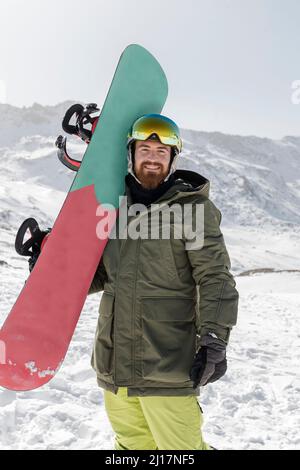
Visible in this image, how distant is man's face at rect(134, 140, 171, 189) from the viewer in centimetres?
261

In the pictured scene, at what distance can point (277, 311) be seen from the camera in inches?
442

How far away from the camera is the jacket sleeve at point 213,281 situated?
7.30ft

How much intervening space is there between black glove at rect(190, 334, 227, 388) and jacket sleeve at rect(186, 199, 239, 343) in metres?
0.04

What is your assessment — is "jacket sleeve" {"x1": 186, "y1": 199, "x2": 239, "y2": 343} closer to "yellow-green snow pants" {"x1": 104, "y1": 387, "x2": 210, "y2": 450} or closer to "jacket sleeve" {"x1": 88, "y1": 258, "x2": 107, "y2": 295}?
"yellow-green snow pants" {"x1": 104, "y1": 387, "x2": 210, "y2": 450}

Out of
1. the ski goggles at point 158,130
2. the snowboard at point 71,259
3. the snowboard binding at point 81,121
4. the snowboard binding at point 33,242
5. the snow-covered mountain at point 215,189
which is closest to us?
the ski goggles at point 158,130

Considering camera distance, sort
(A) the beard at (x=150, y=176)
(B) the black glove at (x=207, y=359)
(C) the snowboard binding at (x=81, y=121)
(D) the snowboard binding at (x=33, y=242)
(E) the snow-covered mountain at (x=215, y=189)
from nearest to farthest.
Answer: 1. (B) the black glove at (x=207, y=359)
2. (A) the beard at (x=150, y=176)
3. (D) the snowboard binding at (x=33, y=242)
4. (C) the snowboard binding at (x=81, y=121)
5. (E) the snow-covered mountain at (x=215, y=189)

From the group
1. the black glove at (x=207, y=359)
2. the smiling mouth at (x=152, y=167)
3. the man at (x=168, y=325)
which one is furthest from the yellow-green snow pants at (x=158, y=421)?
the smiling mouth at (x=152, y=167)

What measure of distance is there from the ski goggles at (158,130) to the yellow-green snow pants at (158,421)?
1547mm

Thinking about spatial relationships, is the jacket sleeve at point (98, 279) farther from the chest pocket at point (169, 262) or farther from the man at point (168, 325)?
the chest pocket at point (169, 262)

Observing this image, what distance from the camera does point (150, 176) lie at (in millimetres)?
2607

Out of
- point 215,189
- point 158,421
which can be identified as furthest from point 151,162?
point 215,189

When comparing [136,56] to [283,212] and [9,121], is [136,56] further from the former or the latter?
[9,121]

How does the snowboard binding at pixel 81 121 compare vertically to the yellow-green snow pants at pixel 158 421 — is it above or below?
above

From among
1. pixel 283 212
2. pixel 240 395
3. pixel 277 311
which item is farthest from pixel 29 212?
pixel 283 212
